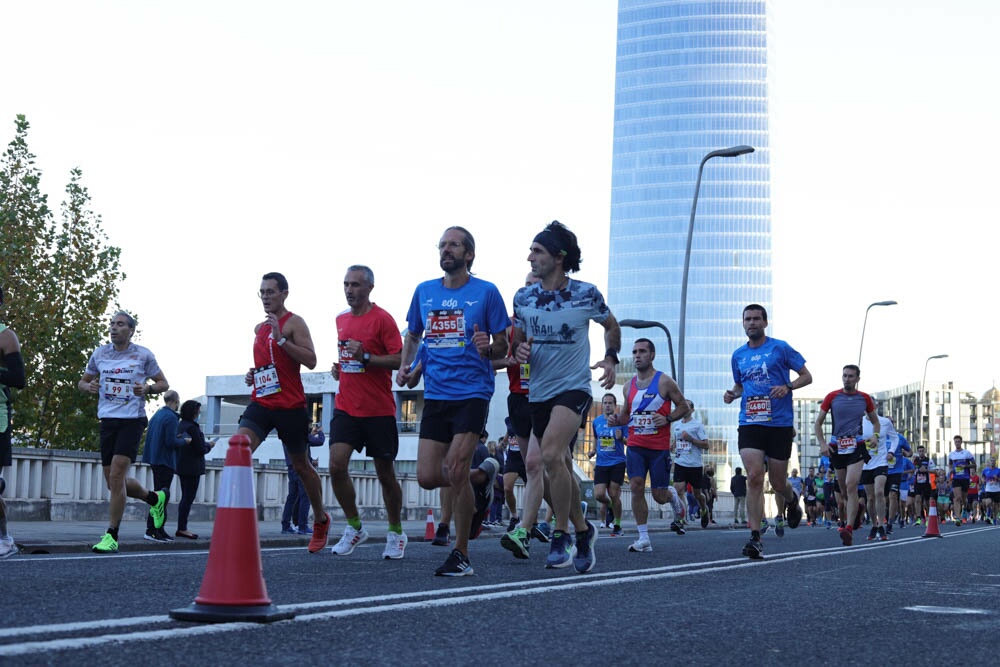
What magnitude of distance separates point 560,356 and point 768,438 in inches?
148

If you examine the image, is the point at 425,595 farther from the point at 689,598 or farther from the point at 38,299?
the point at 38,299

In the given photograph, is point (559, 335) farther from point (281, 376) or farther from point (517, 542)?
point (281, 376)

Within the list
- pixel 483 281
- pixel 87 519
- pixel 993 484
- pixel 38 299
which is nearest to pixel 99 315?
pixel 38 299

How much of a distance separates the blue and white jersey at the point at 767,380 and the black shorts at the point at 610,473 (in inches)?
206

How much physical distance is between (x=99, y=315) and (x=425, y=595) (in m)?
33.9

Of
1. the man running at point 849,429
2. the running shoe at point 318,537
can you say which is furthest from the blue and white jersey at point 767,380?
the man running at point 849,429

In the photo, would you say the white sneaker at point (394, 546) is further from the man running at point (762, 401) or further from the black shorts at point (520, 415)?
the man running at point (762, 401)

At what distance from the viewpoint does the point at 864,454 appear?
1689cm

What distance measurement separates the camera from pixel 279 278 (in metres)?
10.6

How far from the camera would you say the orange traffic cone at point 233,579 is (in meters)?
4.94

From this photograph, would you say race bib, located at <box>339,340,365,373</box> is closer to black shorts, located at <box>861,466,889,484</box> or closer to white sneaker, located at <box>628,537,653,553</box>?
white sneaker, located at <box>628,537,653,553</box>

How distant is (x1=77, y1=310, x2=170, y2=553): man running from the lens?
1076cm

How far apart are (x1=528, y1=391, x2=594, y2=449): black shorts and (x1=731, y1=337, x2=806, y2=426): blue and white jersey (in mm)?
3275

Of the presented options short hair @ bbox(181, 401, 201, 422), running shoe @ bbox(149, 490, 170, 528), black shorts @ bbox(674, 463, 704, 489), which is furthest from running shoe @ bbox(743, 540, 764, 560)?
black shorts @ bbox(674, 463, 704, 489)
